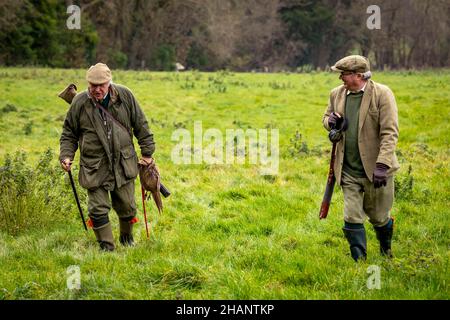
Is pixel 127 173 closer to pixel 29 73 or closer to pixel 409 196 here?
pixel 409 196

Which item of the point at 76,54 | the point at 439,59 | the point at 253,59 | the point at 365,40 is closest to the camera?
the point at 76,54

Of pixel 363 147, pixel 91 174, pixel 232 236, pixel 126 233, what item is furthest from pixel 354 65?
pixel 126 233

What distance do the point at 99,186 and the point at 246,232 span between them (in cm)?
211

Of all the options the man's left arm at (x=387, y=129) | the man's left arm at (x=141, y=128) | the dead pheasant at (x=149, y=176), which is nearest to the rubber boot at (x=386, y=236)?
the man's left arm at (x=387, y=129)

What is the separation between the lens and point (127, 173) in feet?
20.5

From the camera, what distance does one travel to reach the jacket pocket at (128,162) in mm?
6211

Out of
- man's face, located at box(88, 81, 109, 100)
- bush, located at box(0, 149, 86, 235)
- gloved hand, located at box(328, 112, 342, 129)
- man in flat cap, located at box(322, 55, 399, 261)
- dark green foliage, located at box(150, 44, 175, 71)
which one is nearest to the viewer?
man in flat cap, located at box(322, 55, 399, 261)

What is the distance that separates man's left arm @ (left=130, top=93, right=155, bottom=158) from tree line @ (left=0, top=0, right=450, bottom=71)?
29.7 m

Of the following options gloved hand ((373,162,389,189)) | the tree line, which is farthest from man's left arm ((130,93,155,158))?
the tree line

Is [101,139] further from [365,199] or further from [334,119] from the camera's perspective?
[365,199]

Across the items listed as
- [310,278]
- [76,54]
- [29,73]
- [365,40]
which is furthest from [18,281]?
[365,40]

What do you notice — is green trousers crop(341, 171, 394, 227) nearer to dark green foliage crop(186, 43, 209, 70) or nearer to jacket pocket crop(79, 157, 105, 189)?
jacket pocket crop(79, 157, 105, 189)

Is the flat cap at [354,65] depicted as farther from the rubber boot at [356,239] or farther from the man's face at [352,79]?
the rubber boot at [356,239]

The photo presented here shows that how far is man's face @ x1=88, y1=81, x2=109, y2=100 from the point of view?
587 centimetres
